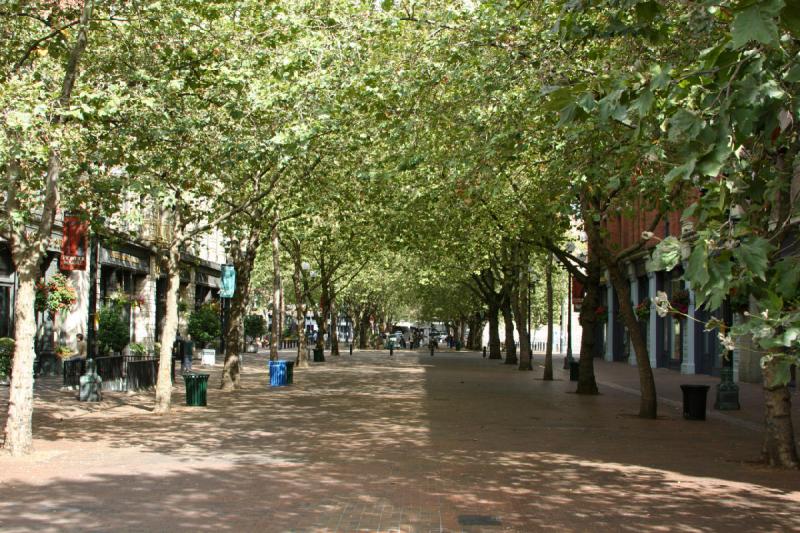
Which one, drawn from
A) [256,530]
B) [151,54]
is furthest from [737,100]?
[151,54]

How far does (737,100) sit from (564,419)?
570 inches

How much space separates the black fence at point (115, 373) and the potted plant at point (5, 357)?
1.70 metres

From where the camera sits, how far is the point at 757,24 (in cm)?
398

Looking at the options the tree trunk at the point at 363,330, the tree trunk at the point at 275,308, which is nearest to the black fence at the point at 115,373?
the tree trunk at the point at 275,308

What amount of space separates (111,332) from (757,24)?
97.3 ft

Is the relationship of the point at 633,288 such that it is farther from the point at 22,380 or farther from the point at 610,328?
the point at 22,380

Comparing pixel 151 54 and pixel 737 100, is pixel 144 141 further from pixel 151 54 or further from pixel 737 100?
pixel 737 100

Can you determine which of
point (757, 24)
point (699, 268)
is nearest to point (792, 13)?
point (757, 24)

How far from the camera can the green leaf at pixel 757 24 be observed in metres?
3.95

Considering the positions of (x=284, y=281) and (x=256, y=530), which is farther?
(x=284, y=281)

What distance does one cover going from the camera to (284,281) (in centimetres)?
7038

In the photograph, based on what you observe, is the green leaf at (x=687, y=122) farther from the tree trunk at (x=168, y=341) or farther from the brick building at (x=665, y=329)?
the brick building at (x=665, y=329)

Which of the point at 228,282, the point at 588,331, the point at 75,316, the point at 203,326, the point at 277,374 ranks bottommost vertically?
the point at 277,374

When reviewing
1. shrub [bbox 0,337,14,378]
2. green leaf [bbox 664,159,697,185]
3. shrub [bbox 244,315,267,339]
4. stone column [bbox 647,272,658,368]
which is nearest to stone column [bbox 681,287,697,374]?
stone column [bbox 647,272,658,368]
